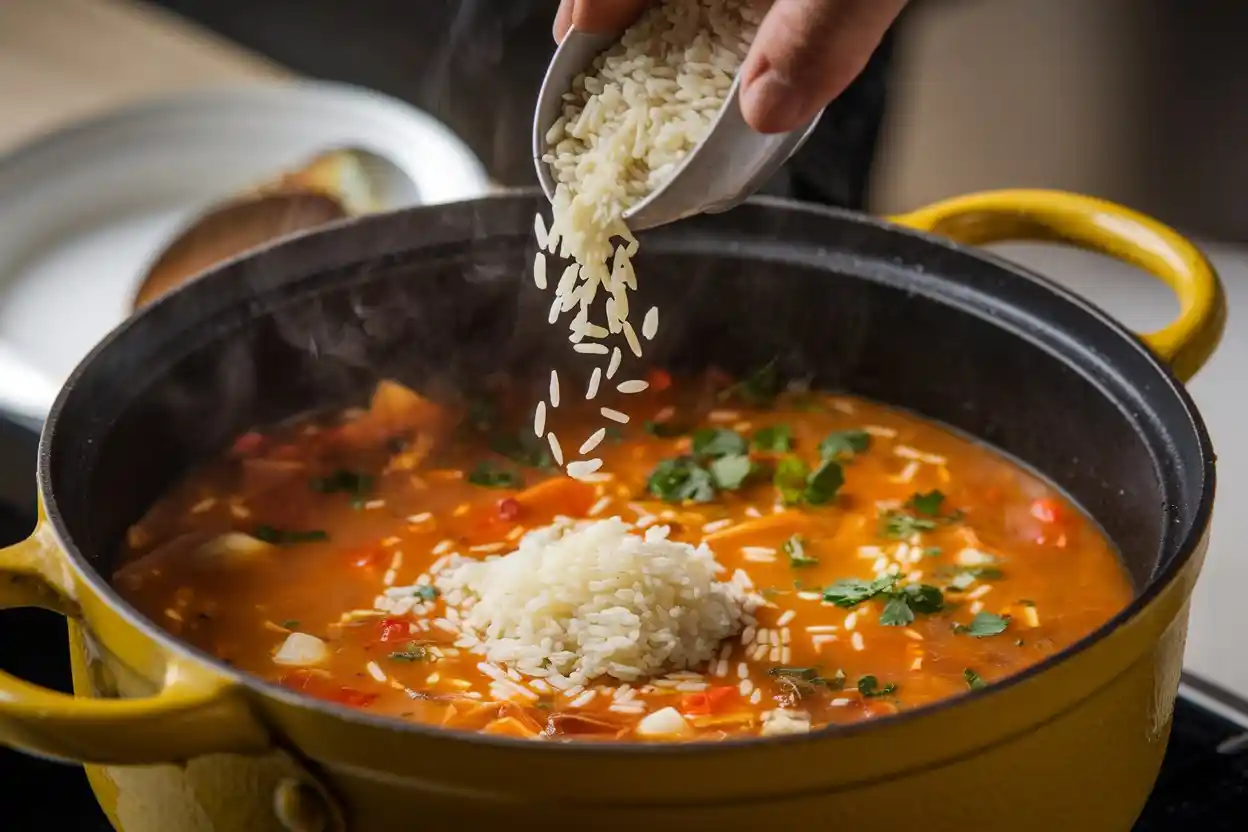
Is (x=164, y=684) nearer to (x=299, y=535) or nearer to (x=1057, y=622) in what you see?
(x=299, y=535)

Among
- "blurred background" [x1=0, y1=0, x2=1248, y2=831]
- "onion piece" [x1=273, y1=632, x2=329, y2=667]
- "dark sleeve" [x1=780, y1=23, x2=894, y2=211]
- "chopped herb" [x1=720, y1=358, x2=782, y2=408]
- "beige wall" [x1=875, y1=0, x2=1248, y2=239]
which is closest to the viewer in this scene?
"onion piece" [x1=273, y1=632, x2=329, y2=667]

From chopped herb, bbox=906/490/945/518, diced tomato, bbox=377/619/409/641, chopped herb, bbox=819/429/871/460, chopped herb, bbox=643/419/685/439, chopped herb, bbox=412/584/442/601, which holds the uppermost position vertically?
chopped herb, bbox=819/429/871/460

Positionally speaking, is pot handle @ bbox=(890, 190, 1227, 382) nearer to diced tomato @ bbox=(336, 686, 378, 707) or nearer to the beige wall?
diced tomato @ bbox=(336, 686, 378, 707)

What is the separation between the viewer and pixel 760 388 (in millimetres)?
2004

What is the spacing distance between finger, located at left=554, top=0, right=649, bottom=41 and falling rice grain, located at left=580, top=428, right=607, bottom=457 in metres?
0.48

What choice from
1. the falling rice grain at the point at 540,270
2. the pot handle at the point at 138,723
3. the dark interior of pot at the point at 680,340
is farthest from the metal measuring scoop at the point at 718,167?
the pot handle at the point at 138,723

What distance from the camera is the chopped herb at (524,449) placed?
190 cm

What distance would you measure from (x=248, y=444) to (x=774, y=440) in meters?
0.67

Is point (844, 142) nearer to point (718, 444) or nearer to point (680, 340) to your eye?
point (680, 340)

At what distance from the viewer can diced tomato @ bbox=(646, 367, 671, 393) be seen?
2029mm

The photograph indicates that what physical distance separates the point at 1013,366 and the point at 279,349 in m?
0.89

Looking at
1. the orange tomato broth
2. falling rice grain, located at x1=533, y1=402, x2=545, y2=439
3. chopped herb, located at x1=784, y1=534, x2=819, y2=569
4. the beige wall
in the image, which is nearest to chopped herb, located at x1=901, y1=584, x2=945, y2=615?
the orange tomato broth

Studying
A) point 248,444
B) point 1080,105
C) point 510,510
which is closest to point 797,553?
point 510,510

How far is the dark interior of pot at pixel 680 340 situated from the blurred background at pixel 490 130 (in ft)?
0.98
